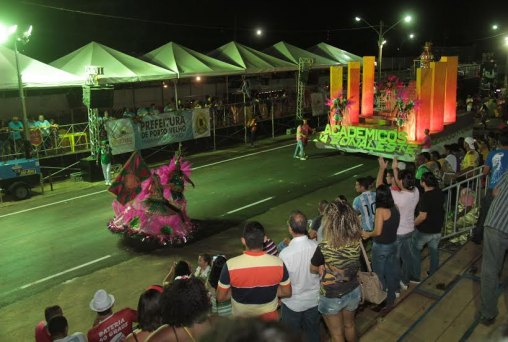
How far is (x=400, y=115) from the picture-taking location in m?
17.6

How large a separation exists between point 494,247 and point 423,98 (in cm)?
1409

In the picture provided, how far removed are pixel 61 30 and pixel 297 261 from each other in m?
36.6

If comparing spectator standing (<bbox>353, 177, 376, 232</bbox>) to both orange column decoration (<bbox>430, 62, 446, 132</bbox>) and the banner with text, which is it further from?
orange column decoration (<bbox>430, 62, 446, 132</bbox>)

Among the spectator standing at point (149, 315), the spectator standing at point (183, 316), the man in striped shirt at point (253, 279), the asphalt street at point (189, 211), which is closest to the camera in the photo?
the spectator standing at point (183, 316)

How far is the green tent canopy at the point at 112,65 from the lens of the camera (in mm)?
19127

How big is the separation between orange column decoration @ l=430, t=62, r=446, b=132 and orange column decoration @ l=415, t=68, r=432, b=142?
28cm

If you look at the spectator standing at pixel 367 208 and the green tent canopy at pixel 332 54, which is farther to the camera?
the green tent canopy at pixel 332 54

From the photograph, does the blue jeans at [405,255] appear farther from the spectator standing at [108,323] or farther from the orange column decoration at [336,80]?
the orange column decoration at [336,80]

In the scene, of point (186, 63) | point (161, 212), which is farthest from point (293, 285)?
point (186, 63)

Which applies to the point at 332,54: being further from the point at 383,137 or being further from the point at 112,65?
the point at 112,65

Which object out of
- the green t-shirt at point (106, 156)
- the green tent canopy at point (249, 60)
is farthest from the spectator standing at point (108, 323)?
the green tent canopy at point (249, 60)

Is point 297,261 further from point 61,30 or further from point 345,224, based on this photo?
point 61,30

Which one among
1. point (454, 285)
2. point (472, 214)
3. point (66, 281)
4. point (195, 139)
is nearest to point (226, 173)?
point (195, 139)

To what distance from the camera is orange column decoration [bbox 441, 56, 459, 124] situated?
19030mm
